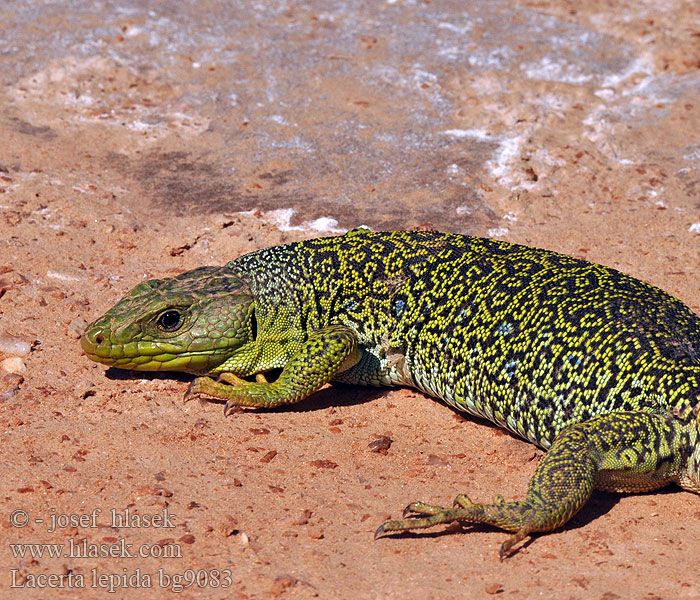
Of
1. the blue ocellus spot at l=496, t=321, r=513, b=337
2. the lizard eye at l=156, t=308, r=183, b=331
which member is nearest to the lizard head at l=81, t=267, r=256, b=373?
the lizard eye at l=156, t=308, r=183, b=331

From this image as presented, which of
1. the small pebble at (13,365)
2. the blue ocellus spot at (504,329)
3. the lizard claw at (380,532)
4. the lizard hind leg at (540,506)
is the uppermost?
the blue ocellus spot at (504,329)

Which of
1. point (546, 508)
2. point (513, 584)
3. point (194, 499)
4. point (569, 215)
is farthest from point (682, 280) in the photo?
point (194, 499)

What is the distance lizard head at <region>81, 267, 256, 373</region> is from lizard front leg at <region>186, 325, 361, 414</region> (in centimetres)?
22

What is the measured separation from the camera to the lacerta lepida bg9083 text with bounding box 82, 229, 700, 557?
5254 millimetres

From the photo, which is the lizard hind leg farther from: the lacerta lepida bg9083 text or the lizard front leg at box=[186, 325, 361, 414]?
the lizard front leg at box=[186, 325, 361, 414]

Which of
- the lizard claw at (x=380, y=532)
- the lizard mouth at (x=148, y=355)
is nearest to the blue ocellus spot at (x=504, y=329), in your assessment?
the lizard claw at (x=380, y=532)

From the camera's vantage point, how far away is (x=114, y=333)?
20.7ft

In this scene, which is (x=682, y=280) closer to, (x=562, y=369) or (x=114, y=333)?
(x=562, y=369)

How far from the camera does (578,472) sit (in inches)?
204

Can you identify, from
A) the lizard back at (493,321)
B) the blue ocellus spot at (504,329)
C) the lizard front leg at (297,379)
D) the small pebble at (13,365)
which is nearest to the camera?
the lizard back at (493,321)

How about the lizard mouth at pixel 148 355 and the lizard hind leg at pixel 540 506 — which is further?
the lizard mouth at pixel 148 355

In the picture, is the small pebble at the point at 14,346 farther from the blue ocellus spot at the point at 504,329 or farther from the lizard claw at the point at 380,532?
the blue ocellus spot at the point at 504,329

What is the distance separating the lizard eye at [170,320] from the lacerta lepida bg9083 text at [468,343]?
10mm

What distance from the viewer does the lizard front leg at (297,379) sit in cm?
629
